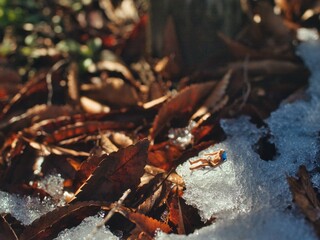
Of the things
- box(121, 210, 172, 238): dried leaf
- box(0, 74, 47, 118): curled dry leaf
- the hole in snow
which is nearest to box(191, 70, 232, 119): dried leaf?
the hole in snow

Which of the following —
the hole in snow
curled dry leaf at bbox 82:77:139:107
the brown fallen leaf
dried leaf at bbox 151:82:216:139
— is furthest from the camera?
curled dry leaf at bbox 82:77:139:107

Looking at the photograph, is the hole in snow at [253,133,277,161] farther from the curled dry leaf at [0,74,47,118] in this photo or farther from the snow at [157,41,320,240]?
the curled dry leaf at [0,74,47,118]

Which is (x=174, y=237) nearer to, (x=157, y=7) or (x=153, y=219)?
(x=153, y=219)

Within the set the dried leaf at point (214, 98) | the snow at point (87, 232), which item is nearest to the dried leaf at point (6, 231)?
the snow at point (87, 232)

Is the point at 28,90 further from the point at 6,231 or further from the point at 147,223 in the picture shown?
the point at 147,223

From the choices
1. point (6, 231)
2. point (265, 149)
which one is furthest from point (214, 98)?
point (6, 231)

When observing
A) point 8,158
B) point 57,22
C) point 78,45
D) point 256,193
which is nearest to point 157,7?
point 78,45
